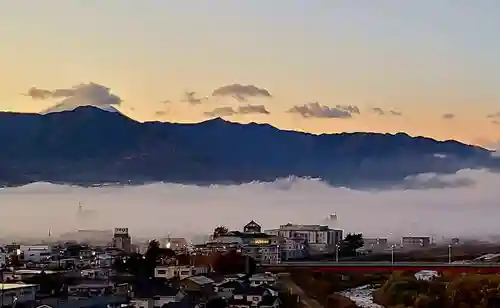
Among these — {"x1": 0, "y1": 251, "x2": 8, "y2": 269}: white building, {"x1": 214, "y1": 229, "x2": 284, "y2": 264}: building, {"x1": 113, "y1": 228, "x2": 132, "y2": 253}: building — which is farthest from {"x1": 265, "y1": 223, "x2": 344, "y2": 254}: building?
{"x1": 0, "y1": 251, "x2": 8, "y2": 269}: white building

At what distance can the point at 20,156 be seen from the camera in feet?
75.7

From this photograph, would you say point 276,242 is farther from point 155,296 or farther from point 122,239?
point 155,296

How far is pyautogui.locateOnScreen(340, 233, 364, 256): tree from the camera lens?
16498mm

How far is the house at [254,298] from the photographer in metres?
7.61

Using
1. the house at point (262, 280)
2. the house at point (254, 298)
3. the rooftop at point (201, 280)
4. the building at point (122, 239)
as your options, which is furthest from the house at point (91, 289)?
the building at point (122, 239)

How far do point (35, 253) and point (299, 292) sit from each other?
5291 millimetres

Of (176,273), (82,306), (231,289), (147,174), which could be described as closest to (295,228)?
(147,174)

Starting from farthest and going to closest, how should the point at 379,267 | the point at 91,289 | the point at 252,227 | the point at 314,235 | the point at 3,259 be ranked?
the point at 314,235, the point at 252,227, the point at 3,259, the point at 379,267, the point at 91,289

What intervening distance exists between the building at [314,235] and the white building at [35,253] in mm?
5482

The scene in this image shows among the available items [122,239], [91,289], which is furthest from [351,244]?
[91,289]

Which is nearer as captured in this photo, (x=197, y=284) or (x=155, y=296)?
(x=155, y=296)

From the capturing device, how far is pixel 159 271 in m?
9.64

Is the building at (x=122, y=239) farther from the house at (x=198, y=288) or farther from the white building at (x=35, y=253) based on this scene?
the house at (x=198, y=288)

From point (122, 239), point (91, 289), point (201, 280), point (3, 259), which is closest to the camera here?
point (91, 289)
